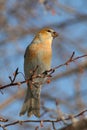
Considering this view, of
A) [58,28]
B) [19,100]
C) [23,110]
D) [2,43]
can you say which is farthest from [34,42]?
[58,28]

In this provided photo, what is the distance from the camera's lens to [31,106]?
298 cm

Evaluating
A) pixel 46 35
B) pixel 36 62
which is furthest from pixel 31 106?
pixel 46 35

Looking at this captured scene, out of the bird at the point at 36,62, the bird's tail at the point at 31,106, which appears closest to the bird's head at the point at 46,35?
the bird at the point at 36,62

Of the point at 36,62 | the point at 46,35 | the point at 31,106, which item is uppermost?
the point at 46,35

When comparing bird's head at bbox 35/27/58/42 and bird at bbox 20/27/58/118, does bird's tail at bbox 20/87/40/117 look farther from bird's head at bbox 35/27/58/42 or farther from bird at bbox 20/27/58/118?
bird's head at bbox 35/27/58/42

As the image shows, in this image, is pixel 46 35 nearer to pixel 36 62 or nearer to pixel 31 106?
pixel 36 62

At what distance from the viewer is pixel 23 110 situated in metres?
2.80

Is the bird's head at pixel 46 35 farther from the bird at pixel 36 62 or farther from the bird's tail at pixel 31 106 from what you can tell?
the bird's tail at pixel 31 106

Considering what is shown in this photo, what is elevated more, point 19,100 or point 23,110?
point 19,100

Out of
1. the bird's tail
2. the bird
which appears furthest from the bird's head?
the bird's tail

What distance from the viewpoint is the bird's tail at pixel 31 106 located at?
2.78 metres

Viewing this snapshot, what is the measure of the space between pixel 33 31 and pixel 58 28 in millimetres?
634

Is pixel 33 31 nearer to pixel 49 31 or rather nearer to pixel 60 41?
pixel 60 41

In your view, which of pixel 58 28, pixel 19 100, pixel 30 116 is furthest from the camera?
pixel 58 28
